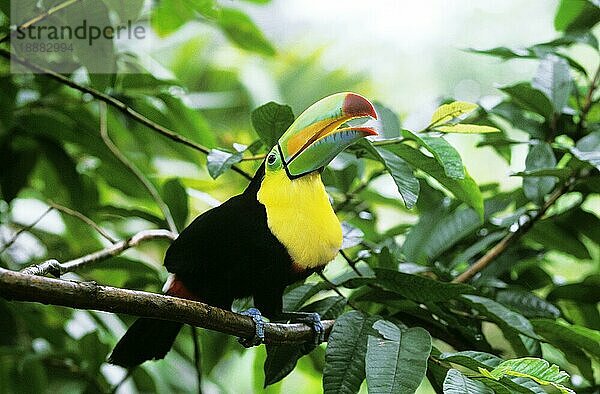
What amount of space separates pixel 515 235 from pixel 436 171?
0.89 ft

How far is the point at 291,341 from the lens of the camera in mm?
907

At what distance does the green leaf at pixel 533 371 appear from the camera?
71 cm

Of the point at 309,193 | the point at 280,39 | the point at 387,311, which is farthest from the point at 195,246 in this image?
the point at 280,39

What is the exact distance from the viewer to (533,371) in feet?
2.39

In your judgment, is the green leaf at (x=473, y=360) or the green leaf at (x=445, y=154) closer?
the green leaf at (x=473, y=360)

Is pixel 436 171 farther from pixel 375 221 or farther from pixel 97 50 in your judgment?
pixel 97 50

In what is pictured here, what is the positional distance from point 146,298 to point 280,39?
9.05ft

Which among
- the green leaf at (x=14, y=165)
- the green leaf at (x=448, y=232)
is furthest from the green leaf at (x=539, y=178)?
the green leaf at (x=14, y=165)

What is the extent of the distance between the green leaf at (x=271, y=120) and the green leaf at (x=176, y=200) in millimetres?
269

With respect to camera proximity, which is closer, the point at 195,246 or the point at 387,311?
the point at 195,246

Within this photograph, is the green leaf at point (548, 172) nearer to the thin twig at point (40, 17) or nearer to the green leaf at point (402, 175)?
the green leaf at point (402, 175)

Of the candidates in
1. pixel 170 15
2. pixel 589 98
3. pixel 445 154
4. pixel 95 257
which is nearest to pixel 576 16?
pixel 589 98

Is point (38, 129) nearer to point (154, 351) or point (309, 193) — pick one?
point (154, 351)

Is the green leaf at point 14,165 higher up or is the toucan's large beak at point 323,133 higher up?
the toucan's large beak at point 323,133
